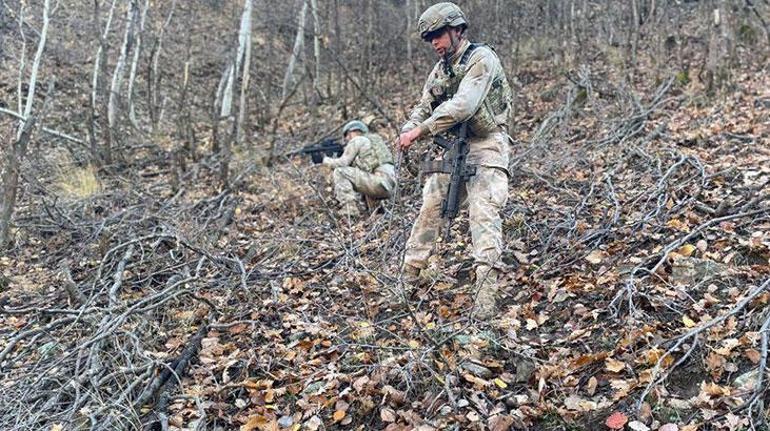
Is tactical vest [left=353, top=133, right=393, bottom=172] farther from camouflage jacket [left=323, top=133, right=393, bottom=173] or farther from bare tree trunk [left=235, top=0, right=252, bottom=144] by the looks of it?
bare tree trunk [left=235, top=0, right=252, bottom=144]

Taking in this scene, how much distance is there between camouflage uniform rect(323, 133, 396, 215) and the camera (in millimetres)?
7078

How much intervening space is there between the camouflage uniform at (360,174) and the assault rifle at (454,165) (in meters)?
2.67

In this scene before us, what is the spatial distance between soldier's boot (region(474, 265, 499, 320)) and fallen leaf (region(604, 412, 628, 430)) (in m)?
1.18

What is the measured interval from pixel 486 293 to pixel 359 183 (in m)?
3.26

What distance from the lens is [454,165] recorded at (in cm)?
431

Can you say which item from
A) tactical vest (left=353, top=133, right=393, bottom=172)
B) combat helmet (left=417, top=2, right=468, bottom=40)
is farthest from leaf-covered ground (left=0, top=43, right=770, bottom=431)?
combat helmet (left=417, top=2, right=468, bottom=40)

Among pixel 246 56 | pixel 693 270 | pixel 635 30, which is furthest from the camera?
pixel 635 30

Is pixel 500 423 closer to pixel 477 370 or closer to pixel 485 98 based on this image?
pixel 477 370

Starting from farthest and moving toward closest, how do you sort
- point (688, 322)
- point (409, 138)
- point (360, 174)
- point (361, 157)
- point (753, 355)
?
point (361, 157), point (360, 174), point (409, 138), point (688, 322), point (753, 355)

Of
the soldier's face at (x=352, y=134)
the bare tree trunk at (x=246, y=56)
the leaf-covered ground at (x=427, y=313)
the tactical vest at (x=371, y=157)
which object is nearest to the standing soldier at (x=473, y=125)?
the leaf-covered ground at (x=427, y=313)

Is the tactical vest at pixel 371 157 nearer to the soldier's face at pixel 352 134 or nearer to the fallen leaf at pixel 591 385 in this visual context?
the soldier's face at pixel 352 134

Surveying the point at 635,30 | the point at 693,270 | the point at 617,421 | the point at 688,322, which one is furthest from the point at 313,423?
the point at 635,30

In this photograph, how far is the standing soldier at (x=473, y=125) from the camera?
4098 mm

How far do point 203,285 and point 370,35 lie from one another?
28.4ft
